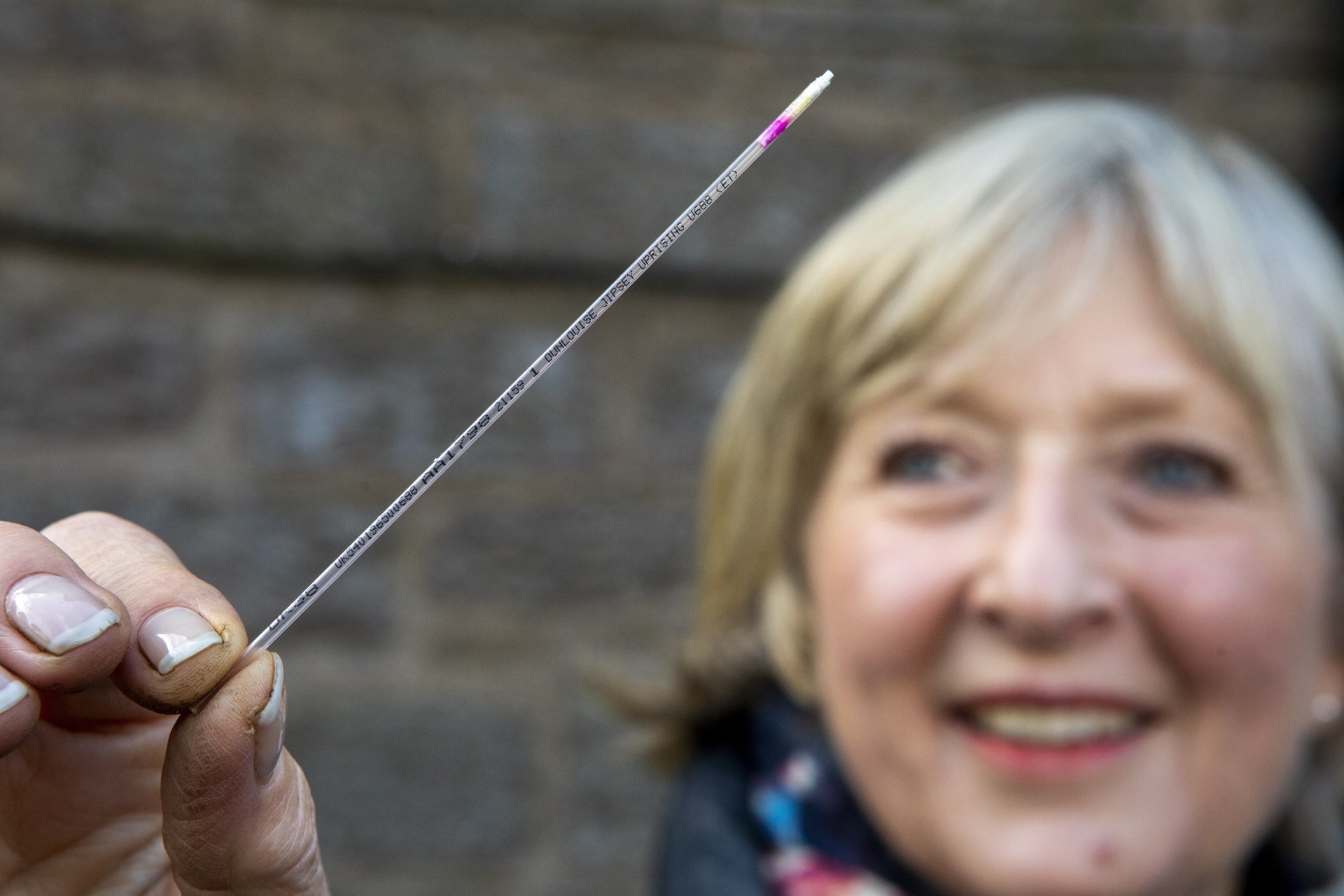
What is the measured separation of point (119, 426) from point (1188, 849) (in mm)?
1354

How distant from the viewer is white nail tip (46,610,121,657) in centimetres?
50

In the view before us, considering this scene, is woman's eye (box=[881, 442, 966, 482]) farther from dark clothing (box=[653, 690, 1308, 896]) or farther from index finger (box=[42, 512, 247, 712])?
index finger (box=[42, 512, 247, 712])

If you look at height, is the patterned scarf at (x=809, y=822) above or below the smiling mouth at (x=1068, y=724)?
below

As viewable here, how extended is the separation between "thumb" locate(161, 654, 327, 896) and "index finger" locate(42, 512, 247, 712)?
0.01 m

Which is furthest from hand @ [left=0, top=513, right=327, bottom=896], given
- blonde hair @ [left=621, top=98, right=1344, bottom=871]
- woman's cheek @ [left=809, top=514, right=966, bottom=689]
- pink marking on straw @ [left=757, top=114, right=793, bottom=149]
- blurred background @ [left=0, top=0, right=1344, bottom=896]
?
blurred background @ [left=0, top=0, right=1344, bottom=896]

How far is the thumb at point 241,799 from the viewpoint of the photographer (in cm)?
54

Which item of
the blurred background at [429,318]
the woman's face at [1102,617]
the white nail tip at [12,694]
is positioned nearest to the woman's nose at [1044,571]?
the woman's face at [1102,617]

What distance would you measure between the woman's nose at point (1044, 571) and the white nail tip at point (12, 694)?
0.69m

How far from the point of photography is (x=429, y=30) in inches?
63.8

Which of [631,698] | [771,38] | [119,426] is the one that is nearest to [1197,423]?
[631,698]

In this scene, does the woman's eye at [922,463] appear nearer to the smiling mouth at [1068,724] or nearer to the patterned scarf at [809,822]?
the smiling mouth at [1068,724]

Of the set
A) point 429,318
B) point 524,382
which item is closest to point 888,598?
point 524,382

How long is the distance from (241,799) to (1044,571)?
614mm

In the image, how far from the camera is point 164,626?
0.54 metres
